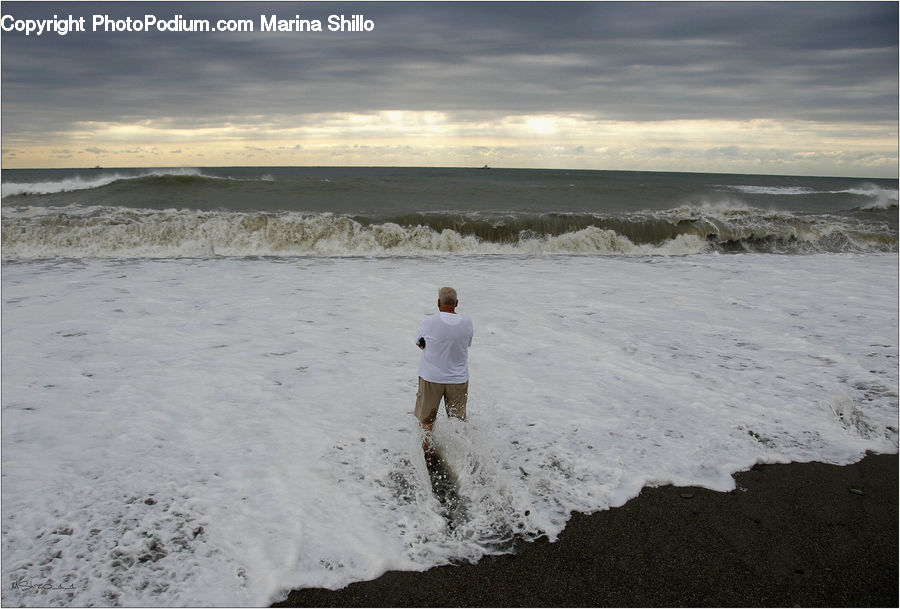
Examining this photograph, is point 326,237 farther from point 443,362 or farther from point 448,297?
point 443,362

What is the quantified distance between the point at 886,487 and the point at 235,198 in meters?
28.4

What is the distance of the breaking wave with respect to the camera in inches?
677

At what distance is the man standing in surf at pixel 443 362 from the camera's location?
4.74m

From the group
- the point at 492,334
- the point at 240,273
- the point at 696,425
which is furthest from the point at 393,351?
the point at 240,273

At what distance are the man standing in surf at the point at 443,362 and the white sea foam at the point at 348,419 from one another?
0.79 feet

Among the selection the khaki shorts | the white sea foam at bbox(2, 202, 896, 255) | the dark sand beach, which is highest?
the white sea foam at bbox(2, 202, 896, 255)

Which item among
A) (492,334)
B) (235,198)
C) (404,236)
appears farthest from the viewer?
(235,198)

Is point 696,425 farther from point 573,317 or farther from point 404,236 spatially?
point 404,236

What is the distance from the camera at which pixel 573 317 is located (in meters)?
10.1

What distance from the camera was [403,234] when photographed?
62.9ft

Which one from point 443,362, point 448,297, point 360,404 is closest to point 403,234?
point 360,404

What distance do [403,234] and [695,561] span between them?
16.1 metres
